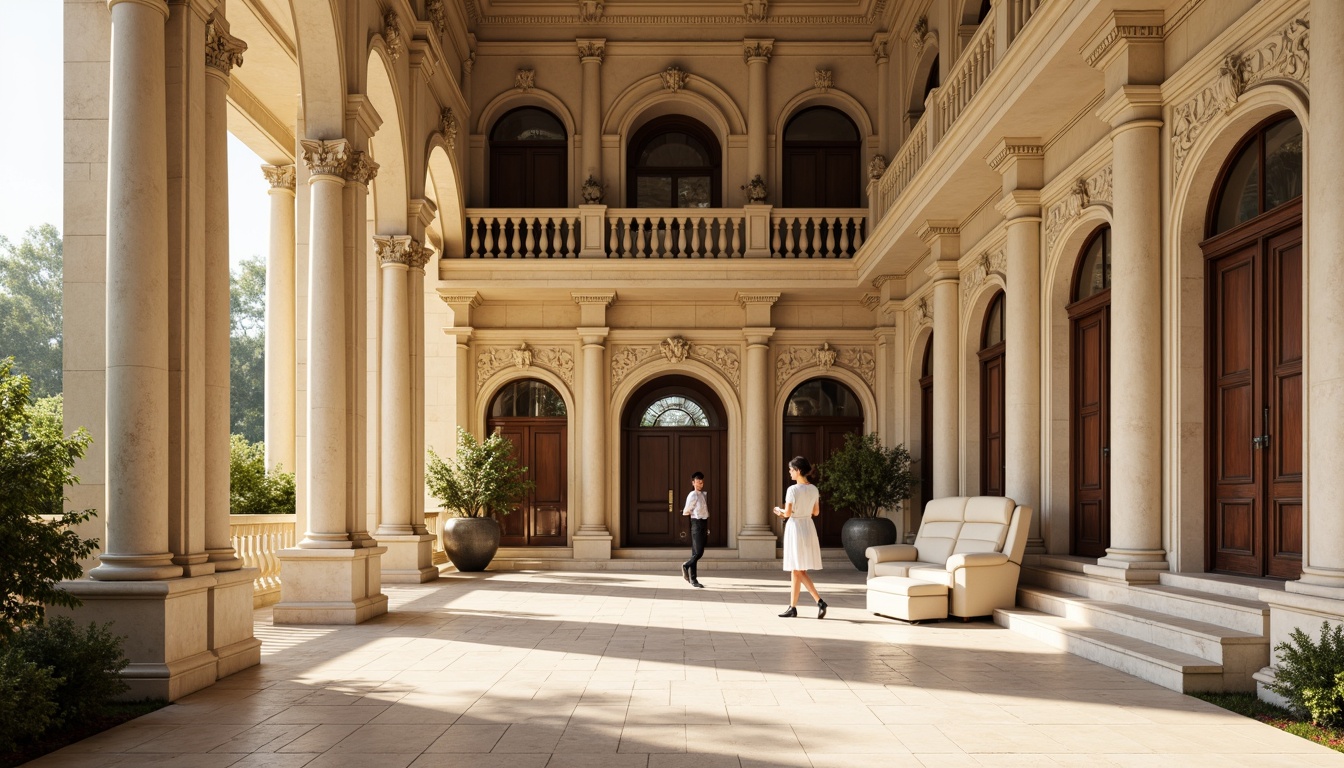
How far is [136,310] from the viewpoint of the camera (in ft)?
22.0

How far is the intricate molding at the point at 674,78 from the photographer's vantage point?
19.0 meters

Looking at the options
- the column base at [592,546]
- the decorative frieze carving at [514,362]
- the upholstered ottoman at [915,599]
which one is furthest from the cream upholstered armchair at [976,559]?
the decorative frieze carving at [514,362]

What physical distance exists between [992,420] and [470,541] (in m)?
8.06

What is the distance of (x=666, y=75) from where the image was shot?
19109mm

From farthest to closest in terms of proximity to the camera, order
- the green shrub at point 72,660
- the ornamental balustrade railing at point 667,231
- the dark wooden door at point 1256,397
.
Result: the ornamental balustrade railing at point 667,231 < the dark wooden door at point 1256,397 < the green shrub at point 72,660

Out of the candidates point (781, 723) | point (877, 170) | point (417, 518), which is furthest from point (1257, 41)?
point (417, 518)

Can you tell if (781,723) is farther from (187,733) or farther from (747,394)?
(747,394)

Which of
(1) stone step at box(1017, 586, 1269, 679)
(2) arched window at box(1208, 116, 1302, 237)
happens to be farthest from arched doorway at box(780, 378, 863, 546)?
(2) arched window at box(1208, 116, 1302, 237)

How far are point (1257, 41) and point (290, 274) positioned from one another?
526 inches

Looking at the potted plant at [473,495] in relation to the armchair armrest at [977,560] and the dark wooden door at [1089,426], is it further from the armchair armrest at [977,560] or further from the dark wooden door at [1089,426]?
the dark wooden door at [1089,426]

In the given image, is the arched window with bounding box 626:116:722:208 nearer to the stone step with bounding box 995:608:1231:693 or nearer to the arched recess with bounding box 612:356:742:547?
the arched recess with bounding box 612:356:742:547

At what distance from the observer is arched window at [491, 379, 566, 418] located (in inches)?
775

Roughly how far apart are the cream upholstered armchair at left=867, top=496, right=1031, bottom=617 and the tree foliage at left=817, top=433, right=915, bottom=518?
4.60m

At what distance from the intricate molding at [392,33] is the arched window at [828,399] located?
9.71 meters
